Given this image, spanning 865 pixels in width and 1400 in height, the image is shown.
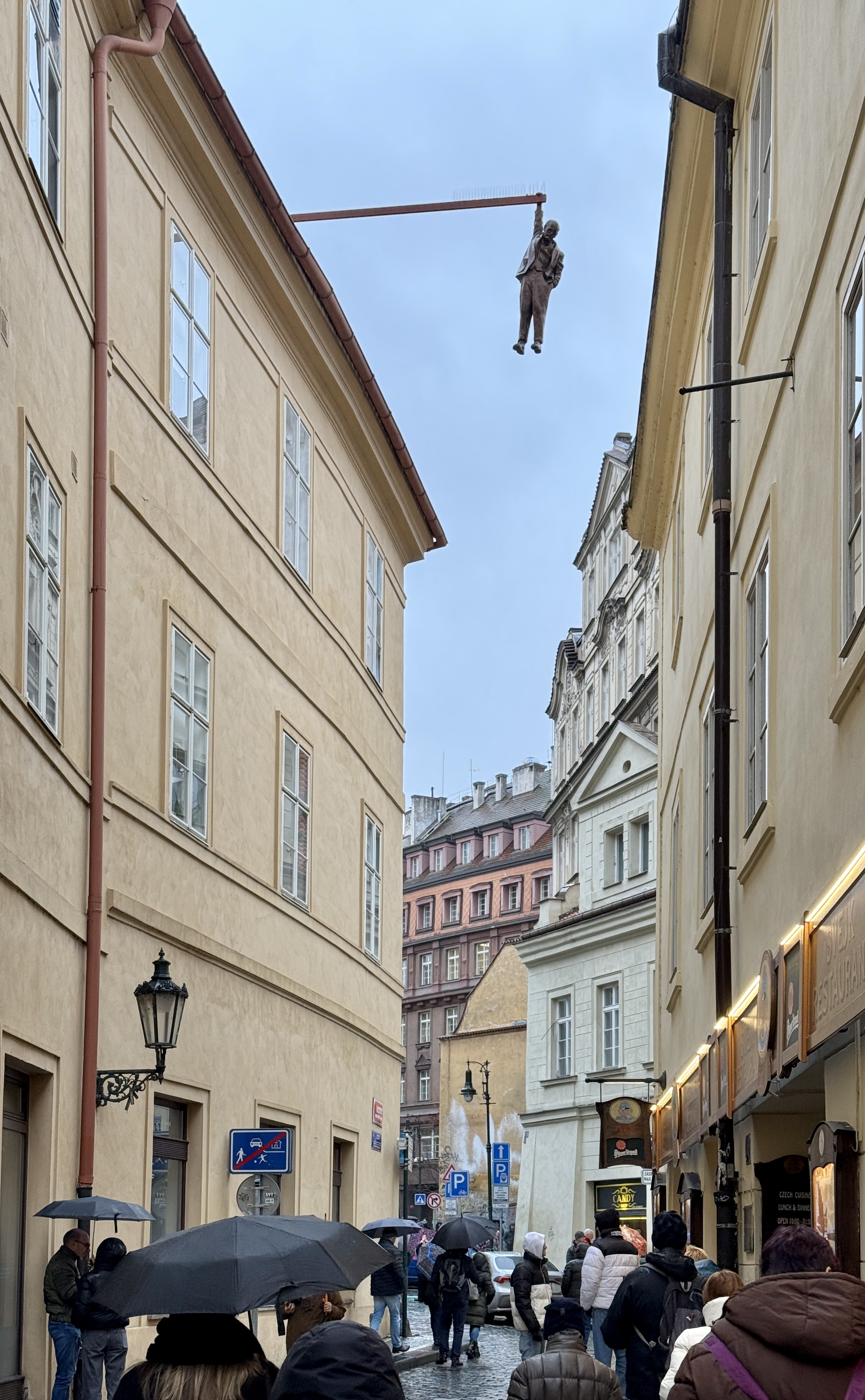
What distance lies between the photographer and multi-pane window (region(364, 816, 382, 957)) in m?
25.3

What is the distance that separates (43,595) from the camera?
1300 cm

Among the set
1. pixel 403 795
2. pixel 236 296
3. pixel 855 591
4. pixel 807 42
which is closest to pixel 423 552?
pixel 403 795

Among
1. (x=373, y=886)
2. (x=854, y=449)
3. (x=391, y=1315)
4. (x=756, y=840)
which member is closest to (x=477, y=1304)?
(x=391, y=1315)

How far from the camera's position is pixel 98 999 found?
13930 mm

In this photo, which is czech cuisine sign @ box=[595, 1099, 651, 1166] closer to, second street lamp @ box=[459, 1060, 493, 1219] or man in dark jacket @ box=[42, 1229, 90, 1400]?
man in dark jacket @ box=[42, 1229, 90, 1400]

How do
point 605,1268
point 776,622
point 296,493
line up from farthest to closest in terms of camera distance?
1. point 296,493
2. point 605,1268
3. point 776,622

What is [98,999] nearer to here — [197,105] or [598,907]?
[197,105]

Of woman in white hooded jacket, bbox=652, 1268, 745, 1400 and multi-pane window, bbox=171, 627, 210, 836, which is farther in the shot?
multi-pane window, bbox=171, 627, 210, 836

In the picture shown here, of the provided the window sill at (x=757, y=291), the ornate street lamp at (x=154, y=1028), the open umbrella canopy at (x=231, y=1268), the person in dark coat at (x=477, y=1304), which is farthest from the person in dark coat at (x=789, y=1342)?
the person in dark coat at (x=477, y=1304)

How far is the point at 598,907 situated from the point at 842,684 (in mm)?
38609

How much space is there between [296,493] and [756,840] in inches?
418

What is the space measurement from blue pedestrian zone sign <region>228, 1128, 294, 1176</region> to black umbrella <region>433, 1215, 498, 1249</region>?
8459 mm

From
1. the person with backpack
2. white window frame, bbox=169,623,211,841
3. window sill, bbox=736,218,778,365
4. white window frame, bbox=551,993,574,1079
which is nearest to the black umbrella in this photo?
the person with backpack

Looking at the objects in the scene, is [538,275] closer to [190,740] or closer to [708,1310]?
[190,740]
